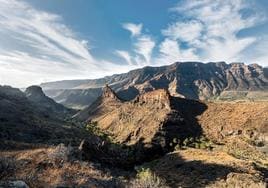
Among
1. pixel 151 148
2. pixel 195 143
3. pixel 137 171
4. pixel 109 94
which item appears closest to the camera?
pixel 137 171

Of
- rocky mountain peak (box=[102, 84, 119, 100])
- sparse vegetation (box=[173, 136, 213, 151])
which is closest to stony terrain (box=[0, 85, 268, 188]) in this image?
sparse vegetation (box=[173, 136, 213, 151])

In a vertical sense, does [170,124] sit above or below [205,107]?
below

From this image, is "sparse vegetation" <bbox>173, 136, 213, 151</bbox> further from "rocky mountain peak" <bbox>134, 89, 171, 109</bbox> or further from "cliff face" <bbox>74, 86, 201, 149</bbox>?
"rocky mountain peak" <bbox>134, 89, 171, 109</bbox>

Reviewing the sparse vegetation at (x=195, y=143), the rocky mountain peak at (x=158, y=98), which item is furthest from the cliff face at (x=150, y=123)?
the sparse vegetation at (x=195, y=143)

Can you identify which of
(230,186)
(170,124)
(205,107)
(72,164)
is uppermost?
(205,107)

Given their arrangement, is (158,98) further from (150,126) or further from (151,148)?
(151,148)

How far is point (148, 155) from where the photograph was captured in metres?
72.4

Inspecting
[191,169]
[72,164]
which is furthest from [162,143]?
[72,164]

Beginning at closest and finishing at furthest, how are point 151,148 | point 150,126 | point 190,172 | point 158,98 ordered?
1. point 190,172
2. point 151,148
3. point 150,126
4. point 158,98

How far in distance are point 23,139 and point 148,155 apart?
26.5 metres

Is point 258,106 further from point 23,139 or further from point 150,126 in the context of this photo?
point 23,139

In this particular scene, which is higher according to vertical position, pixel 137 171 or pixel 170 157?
pixel 170 157

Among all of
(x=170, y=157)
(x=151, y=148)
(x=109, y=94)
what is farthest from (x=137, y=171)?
(x=109, y=94)

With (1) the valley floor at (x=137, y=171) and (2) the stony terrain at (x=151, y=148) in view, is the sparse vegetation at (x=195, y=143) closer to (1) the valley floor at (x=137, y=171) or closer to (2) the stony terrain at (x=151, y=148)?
(2) the stony terrain at (x=151, y=148)
